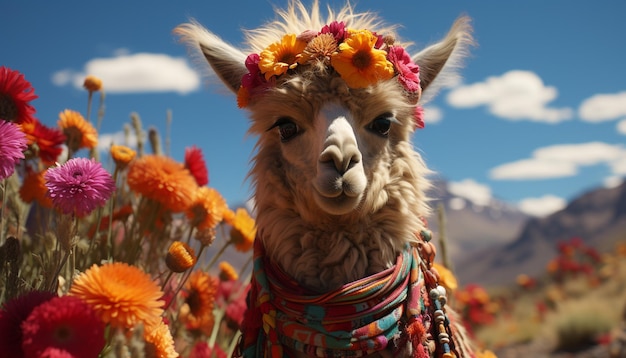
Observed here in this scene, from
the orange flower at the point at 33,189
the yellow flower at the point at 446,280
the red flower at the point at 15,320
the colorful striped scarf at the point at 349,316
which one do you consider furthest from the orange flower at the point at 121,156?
the yellow flower at the point at 446,280

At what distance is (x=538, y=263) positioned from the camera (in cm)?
11650

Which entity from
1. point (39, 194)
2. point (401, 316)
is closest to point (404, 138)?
point (401, 316)

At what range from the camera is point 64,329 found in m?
1.31

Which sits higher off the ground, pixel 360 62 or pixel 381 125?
pixel 360 62

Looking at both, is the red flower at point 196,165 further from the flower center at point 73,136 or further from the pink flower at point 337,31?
the pink flower at point 337,31

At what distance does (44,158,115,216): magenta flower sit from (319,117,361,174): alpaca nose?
0.75 m

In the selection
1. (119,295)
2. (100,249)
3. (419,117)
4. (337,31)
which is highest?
(337,31)

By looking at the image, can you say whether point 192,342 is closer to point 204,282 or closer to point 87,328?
point 204,282

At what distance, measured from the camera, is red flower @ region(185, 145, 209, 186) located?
2.91 metres

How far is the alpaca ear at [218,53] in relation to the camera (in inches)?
96.9

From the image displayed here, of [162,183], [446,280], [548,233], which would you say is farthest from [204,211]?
[548,233]

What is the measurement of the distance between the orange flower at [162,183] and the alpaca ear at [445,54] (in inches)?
48.0

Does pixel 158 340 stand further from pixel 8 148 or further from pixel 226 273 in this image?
pixel 226 273

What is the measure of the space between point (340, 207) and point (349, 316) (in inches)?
15.3
